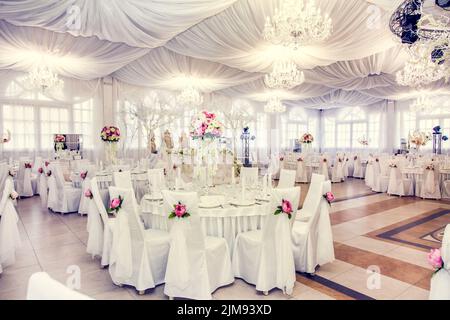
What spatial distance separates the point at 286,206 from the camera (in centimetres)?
276

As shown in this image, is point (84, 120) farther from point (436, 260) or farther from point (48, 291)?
point (436, 260)

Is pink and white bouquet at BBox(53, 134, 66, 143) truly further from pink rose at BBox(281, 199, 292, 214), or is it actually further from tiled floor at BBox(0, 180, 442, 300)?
pink rose at BBox(281, 199, 292, 214)

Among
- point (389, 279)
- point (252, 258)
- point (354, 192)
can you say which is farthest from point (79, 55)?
point (354, 192)

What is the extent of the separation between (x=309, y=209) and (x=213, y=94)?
30.3 ft

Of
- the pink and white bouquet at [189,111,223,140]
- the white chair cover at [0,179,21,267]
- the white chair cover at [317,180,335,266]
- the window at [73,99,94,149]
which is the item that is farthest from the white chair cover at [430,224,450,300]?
the window at [73,99,94,149]

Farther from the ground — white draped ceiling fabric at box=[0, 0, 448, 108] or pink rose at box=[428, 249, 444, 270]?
white draped ceiling fabric at box=[0, 0, 448, 108]

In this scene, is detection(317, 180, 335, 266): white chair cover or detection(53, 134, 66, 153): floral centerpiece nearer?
detection(317, 180, 335, 266): white chair cover

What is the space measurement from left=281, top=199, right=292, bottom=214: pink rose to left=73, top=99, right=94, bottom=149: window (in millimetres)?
8531

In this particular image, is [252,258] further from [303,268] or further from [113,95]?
Result: [113,95]

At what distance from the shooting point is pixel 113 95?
9.90 m

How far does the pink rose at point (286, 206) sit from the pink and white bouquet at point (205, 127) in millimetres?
1181

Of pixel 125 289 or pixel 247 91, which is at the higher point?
pixel 247 91

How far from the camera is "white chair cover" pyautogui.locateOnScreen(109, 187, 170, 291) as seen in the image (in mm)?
2859

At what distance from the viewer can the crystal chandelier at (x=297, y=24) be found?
4176 millimetres
